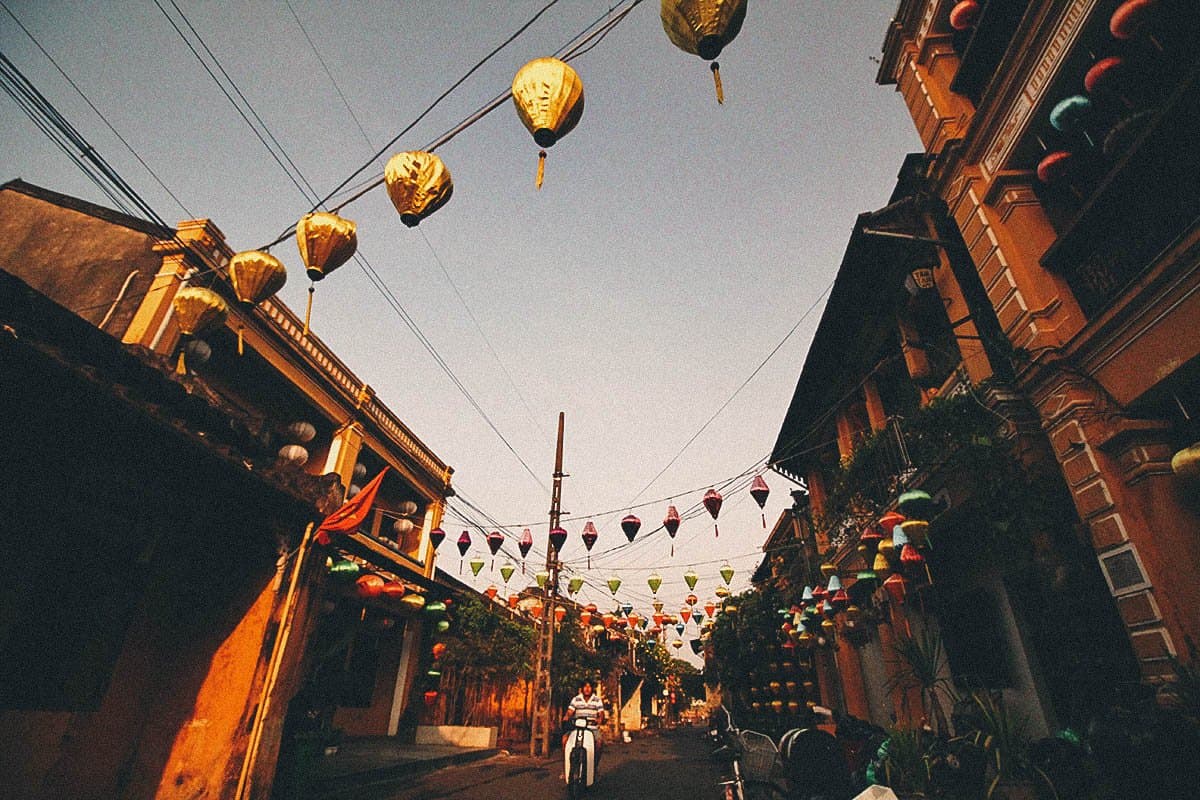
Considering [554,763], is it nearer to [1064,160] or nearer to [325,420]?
[325,420]

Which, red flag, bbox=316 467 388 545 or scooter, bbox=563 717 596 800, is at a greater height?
red flag, bbox=316 467 388 545

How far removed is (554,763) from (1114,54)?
16.2 meters

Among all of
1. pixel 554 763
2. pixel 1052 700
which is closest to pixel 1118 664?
pixel 1052 700

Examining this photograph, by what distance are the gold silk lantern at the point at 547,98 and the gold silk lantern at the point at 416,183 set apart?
3.24ft

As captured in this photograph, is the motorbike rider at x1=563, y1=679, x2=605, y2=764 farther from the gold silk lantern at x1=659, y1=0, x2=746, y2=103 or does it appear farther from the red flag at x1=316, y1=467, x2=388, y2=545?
the gold silk lantern at x1=659, y1=0, x2=746, y2=103

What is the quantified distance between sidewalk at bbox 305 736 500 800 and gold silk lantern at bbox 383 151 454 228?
756 centimetres

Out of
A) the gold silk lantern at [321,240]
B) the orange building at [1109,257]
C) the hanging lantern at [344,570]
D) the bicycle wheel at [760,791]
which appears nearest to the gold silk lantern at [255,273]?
the gold silk lantern at [321,240]

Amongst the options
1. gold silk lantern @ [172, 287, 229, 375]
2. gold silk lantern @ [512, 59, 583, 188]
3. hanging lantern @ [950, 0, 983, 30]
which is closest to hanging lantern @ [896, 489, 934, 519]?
gold silk lantern @ [512, 59, 583, 188]

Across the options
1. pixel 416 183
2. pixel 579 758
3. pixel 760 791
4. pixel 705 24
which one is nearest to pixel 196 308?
pixel 416 183

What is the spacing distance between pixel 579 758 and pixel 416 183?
846cm

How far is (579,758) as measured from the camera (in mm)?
8086

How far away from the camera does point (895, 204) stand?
8547mm

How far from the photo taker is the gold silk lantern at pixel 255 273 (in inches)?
215

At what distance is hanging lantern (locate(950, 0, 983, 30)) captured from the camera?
7.52 meters
